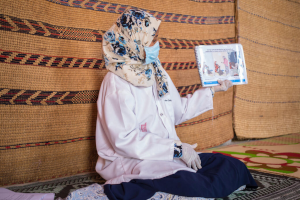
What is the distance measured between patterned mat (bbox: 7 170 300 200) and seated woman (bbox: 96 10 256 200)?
0.24 feet

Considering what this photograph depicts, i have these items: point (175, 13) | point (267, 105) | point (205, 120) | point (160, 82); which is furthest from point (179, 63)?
point (267, 105)

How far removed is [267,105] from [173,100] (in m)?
1.46

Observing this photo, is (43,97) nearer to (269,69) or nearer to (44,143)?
(44,143)

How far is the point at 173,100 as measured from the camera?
154 cm

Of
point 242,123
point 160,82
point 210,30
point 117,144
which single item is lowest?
point 242,123

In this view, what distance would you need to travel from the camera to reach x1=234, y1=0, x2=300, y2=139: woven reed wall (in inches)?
95.7

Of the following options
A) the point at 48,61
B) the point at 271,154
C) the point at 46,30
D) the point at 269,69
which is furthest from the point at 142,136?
the point at 269,69

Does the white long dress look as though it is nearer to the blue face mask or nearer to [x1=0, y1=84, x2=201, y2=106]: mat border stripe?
the blue face mask

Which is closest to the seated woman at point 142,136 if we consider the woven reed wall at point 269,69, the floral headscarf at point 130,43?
the floral headscarf at point 130,43

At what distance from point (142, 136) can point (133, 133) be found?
9cm

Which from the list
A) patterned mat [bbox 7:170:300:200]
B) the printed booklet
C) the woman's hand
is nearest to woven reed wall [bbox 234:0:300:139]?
the printed booklet

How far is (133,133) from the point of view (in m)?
1.19

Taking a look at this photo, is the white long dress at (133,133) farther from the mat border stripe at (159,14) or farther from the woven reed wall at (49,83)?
the mat border stripe at (159,14)

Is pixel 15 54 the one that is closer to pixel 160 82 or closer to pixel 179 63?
pixel 160 82
